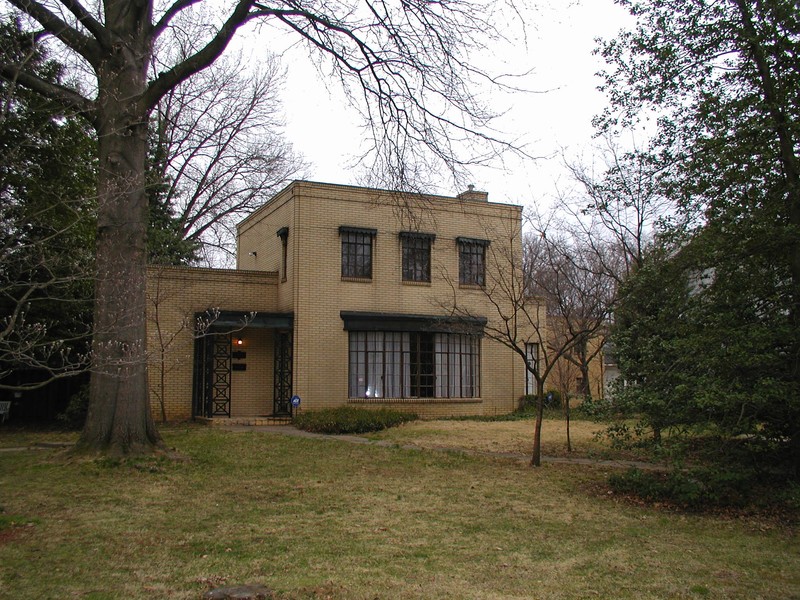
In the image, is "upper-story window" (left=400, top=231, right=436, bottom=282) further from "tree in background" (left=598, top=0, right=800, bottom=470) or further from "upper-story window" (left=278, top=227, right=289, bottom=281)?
"tree in background" (left=598, top=0, right=800, bottom=470)

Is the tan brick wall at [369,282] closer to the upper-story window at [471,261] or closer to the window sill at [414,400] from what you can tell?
the window sill at [414,400]

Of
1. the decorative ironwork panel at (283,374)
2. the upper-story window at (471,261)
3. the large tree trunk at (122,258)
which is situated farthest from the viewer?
the upper-story window at (471,261)

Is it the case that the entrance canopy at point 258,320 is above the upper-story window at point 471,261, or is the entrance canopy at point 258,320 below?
below

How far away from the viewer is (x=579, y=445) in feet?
49.2

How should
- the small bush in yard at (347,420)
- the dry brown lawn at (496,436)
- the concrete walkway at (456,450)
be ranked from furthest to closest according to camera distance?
1. the small bush in yard at (347,420)
2. the dry brown lawn at (496,436)
3. the concrete walkway at (456,450)

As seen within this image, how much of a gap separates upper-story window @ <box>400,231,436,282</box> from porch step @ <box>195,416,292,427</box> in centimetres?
553

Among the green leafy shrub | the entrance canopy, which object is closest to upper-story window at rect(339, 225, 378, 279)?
the entrance canopy

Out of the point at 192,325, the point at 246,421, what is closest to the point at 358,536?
the point at 246,421

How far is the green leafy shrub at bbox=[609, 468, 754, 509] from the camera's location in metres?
8.70

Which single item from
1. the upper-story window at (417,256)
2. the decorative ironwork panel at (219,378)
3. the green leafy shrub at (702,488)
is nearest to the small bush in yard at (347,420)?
the decorative ironwork panel at (219,378)

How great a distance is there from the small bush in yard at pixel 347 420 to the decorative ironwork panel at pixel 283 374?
133 centimetres

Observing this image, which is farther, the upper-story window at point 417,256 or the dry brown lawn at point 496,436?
the upper-story window at point 417,256

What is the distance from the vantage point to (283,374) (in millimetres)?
20234

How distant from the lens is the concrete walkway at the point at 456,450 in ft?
40.2
